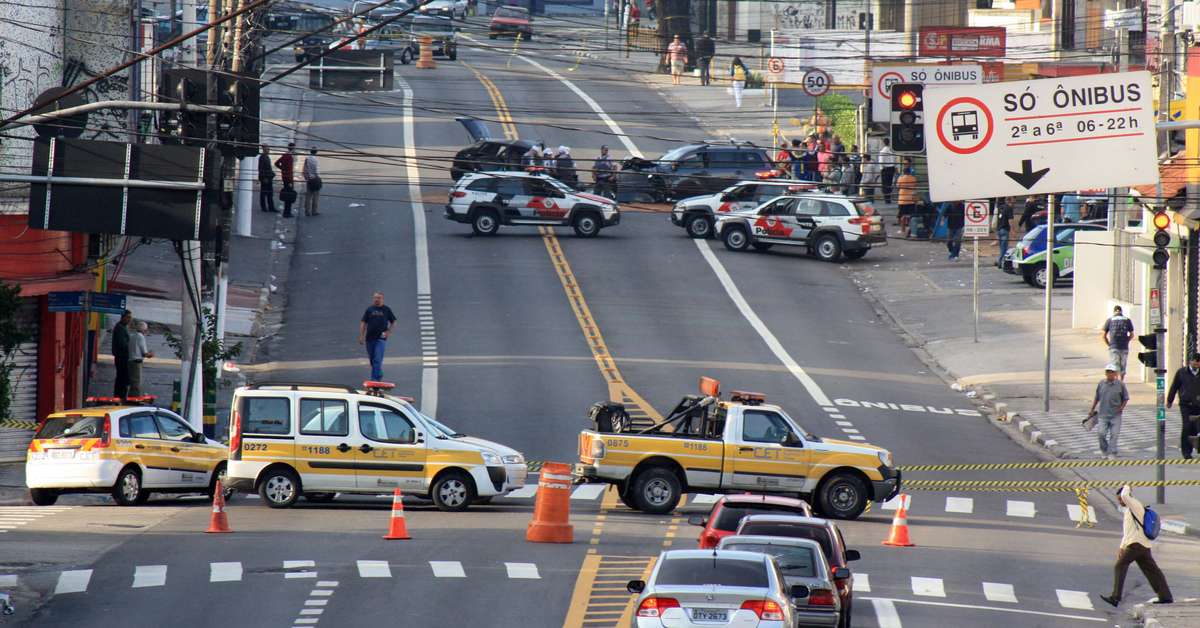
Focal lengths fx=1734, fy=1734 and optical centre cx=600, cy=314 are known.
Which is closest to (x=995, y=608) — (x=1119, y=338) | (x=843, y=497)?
(x=843, y=497)

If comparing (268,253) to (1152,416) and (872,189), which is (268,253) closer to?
(872,189)

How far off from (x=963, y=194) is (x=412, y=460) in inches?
344

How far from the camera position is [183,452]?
24750mm

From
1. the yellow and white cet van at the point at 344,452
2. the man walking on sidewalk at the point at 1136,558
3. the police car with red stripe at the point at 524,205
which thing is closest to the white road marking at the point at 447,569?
the yellow and white cet van at the point at 344,452

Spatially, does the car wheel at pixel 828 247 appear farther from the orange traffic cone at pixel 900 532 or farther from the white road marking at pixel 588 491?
the orange traffic cone at pixel 900 532

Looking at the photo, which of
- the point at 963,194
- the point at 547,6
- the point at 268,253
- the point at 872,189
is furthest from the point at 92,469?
the point at 547,6

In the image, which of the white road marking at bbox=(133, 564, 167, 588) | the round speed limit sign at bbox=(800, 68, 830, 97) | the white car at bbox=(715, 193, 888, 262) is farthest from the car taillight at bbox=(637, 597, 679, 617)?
the round speed limit sign at bbox=(800, 68, 830, 97)

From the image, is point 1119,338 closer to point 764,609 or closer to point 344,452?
point 344,452

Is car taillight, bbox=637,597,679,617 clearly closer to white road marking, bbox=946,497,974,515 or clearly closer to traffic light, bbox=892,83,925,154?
white road marking, bbox=946,497,974,515

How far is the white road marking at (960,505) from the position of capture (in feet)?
83.0

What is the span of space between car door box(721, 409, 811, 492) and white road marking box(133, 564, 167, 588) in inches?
325

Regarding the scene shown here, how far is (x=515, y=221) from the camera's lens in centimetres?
4903

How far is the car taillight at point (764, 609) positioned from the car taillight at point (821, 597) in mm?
1692

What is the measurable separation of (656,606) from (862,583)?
Answer: 17.8ft
